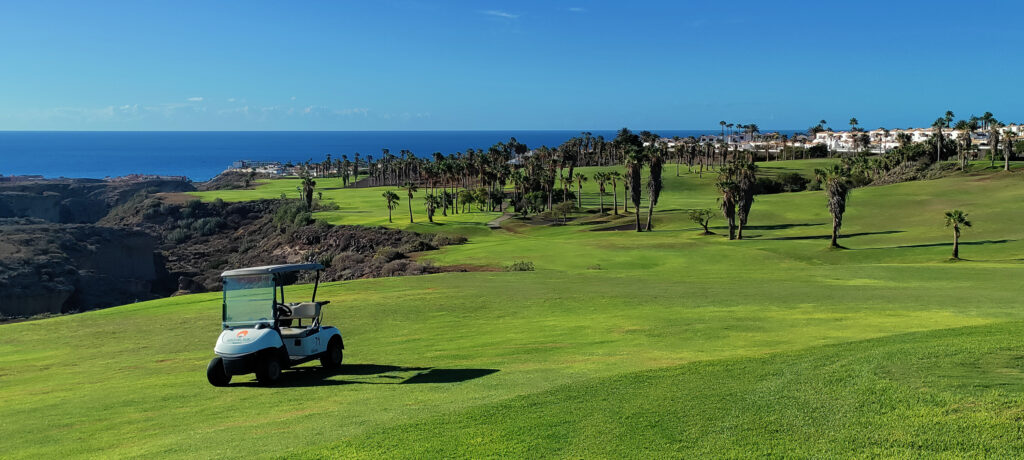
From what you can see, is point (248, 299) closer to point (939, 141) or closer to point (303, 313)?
point (303, 313)

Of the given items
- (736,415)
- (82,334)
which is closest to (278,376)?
(736,415)

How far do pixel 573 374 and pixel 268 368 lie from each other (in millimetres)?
7160

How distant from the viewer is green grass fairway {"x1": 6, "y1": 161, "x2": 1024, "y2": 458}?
11977 mm

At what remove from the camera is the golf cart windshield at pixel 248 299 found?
18.2 meters

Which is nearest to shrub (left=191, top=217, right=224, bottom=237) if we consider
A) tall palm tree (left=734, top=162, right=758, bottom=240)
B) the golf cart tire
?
tall palm tree (left=734, top=162, right=758, bottom=240)

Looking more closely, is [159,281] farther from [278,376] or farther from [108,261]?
[278,376]

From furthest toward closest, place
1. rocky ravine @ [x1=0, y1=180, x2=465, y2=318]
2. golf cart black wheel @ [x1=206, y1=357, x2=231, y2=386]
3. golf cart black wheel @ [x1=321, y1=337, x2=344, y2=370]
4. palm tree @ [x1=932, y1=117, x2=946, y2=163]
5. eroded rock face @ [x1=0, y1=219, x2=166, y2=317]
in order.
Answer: palm tree @ [x1=932, y1=117, x2=946, y2=163] → rocky ravine @ [x1=0, y1=180, x2=465, y2=318] → eroded rock face @ [x1=0, y1=219, x2=166, y2=317] → golf cart black wheel @ [x1=321, y1=337, x2=344, y2=370] → golf cart black wheel @ [x1=206, y1=357, x2=231, y2=386]

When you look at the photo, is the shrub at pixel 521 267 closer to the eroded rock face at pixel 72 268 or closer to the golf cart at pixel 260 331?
the golf cart at pixel 260 331

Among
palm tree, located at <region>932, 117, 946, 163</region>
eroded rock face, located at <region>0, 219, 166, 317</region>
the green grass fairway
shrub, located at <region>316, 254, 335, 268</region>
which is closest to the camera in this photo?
the green grass fairway

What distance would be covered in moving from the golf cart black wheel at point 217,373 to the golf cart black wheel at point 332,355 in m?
2.59

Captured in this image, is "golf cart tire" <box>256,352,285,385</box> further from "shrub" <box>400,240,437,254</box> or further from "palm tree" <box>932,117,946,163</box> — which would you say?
"palm tree" <box>932,117,946,163</box>

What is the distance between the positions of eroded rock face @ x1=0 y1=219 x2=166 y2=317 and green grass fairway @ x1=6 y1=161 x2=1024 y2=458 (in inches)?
1235

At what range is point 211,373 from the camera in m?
18.1

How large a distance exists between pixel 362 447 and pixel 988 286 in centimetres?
3368
